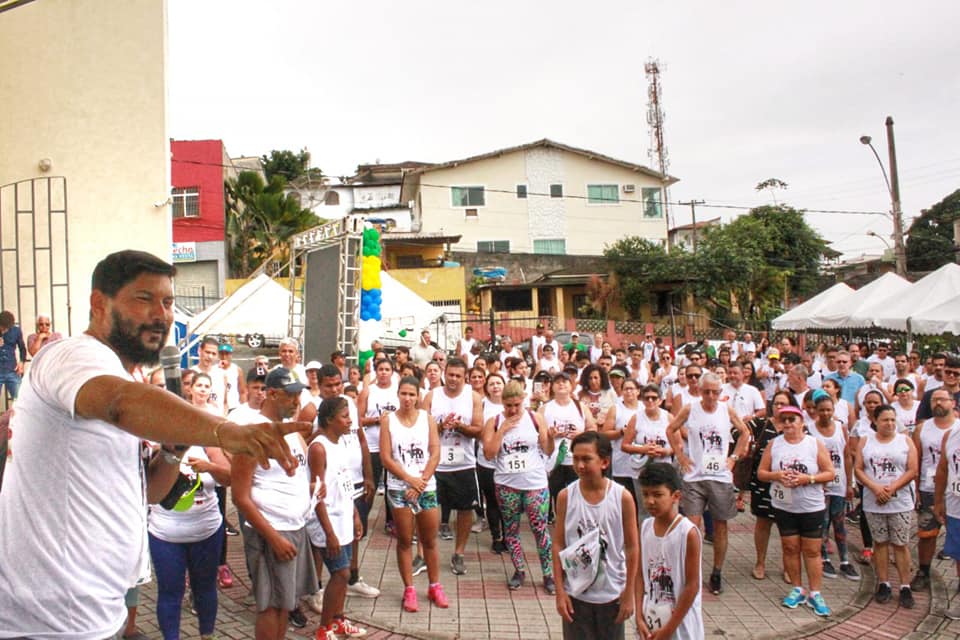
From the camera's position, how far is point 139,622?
570 centimetres

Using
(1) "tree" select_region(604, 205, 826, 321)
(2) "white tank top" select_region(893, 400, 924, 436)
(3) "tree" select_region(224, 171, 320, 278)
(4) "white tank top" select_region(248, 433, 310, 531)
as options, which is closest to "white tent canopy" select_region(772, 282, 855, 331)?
(2) "white tank top" select_region(893, 400, 924, 436)

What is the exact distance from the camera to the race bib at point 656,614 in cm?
397

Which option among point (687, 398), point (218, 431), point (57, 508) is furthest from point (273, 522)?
point (687, 398)

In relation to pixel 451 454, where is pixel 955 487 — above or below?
below

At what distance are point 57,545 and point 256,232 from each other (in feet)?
98.4

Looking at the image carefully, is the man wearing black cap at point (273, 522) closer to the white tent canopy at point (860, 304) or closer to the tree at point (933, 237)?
the white tent canopy at point (860, 304)

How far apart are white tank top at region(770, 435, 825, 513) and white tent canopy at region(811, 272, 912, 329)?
32.6 ft

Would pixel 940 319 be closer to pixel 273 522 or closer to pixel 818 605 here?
pixel 818 605

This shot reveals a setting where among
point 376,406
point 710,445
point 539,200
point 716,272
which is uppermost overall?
point 539,200

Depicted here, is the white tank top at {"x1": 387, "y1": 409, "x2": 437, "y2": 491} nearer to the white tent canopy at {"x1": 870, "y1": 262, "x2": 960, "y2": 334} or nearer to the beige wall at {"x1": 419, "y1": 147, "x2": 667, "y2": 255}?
the white tent canopy at {"x1": 870, "y1": 262, "x2": 960, "y2": 334}

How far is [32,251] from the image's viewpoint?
931 cm

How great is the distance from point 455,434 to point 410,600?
69.7 inches

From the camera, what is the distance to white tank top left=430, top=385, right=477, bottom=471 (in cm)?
725

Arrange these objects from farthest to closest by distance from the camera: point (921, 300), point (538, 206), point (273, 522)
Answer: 1. point (538, 206)
2. point (921, 300)
3. point (273, 522)
